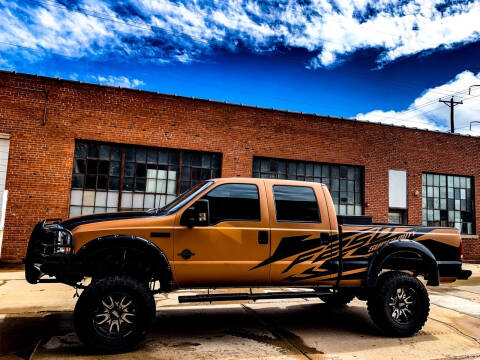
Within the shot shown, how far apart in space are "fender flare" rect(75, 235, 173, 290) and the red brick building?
314 inches

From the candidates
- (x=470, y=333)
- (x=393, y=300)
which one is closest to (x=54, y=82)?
(x=393, y=300)

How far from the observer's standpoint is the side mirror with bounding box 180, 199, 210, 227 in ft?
14.9

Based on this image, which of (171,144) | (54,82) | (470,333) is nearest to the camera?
(470,333)

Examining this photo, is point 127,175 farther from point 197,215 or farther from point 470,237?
point 470,237

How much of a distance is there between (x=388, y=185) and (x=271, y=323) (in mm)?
11684

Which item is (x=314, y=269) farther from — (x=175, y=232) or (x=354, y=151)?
(x=354, y=151)

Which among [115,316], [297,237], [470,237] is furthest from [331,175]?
[115,316]

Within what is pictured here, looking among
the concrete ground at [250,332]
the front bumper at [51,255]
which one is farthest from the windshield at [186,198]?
the concrete ground at [250,332]

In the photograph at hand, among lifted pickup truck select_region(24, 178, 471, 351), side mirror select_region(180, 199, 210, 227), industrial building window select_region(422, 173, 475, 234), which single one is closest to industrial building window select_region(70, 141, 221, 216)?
lifted pickup truck select_region(24, 178, 471, 351)

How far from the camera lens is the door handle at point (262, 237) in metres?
4.83

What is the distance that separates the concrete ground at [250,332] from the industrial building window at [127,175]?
15.5 feet

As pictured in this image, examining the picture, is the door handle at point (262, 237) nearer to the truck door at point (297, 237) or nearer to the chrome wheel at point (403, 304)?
the truck door at point (297, 237)

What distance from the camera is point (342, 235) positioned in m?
5.16

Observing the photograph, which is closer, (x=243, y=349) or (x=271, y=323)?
(x=243, y=349)
